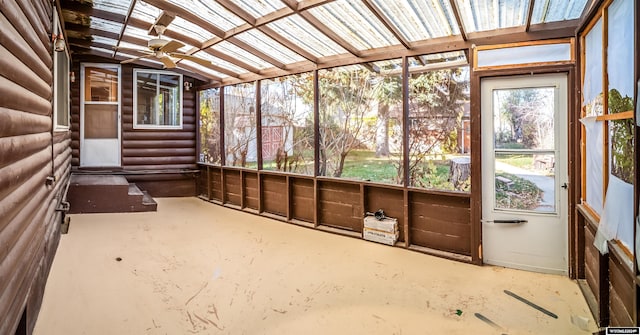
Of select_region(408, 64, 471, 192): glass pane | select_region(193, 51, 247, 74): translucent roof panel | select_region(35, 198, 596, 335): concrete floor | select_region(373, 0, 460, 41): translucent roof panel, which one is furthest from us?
select_region(193, 51, 247, 74): translucent roof panel

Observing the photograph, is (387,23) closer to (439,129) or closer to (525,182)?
(439,129)

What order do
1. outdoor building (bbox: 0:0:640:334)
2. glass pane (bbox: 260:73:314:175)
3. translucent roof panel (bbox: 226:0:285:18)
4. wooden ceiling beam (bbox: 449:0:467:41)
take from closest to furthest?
outdoor building (bbox: 0:0:640:334)
wooden ceiling beam (bbox: 449:0:467:41)
translucent roof panel (bbox: 226:0:285:18)
glass pane (bbox: 260:73:314:175)

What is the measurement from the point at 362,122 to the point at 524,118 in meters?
1.99

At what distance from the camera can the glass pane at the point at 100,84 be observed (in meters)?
7.50

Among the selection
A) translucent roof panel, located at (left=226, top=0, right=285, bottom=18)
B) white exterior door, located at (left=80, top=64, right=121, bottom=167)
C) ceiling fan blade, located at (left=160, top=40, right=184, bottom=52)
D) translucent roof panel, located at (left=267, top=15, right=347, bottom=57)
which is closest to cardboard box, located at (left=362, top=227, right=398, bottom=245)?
translucent roof panel, located at (left=267, top=15, right=347, bottom=57)

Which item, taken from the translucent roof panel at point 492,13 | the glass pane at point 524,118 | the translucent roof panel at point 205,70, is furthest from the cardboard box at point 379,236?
the translucent roof panel at point 205,70

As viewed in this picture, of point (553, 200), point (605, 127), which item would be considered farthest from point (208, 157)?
point (605, 127)

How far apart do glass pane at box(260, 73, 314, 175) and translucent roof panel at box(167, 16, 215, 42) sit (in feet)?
4.50

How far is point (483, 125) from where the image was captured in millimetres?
3936

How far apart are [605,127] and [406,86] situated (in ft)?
7.36

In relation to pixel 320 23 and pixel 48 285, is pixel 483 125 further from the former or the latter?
pixel 48 285

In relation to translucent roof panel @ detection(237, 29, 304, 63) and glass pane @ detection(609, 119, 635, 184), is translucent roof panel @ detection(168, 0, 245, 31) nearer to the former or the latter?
translucent roof panel @ detection(237, 29, 304, 63)

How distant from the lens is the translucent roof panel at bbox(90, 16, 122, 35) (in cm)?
523

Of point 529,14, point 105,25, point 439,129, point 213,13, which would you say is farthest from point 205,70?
point 529,14
